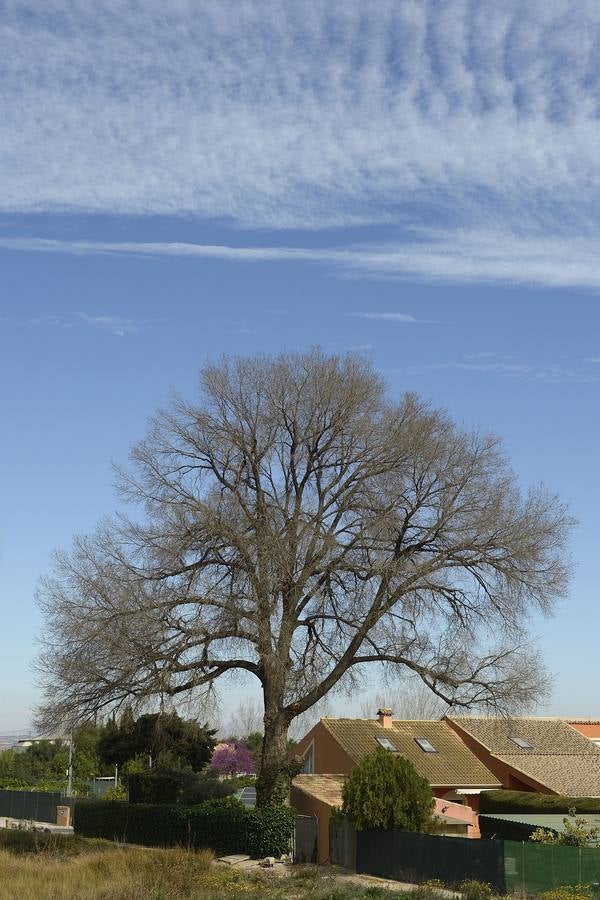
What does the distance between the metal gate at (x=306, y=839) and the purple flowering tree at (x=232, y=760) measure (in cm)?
4321

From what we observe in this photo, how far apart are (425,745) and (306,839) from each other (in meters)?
12.5

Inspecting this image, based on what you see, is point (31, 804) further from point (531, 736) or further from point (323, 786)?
point (531, 736)

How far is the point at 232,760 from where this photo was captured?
252 feet

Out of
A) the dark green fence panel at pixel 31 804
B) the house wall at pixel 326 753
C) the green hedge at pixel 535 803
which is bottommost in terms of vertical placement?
the dark green fence panel at pixel 31 804

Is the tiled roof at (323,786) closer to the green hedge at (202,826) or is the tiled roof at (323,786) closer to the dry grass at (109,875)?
the green hedge at (202,826)

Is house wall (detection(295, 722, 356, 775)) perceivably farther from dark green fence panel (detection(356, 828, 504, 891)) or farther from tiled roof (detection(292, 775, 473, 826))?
dark green fence panel (detection(356, 828, 504, 891))

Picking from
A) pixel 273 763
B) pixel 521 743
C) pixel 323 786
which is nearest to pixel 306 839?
pixel 273 763

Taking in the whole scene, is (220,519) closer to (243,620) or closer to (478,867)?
(243,620)

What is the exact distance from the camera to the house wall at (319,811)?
31734 millimetres

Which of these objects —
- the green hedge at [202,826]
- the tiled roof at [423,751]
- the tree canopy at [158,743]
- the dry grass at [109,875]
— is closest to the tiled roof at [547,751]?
the tiled roof at [423,751]

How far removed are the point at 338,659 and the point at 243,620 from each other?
3.77 m

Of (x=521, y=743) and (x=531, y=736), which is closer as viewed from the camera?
(x=521, y=743)

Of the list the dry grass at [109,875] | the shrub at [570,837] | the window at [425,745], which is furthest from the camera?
the window at [425,745]

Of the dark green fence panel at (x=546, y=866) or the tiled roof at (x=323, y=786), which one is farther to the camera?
the tiled roof at (x=323, y=786)
